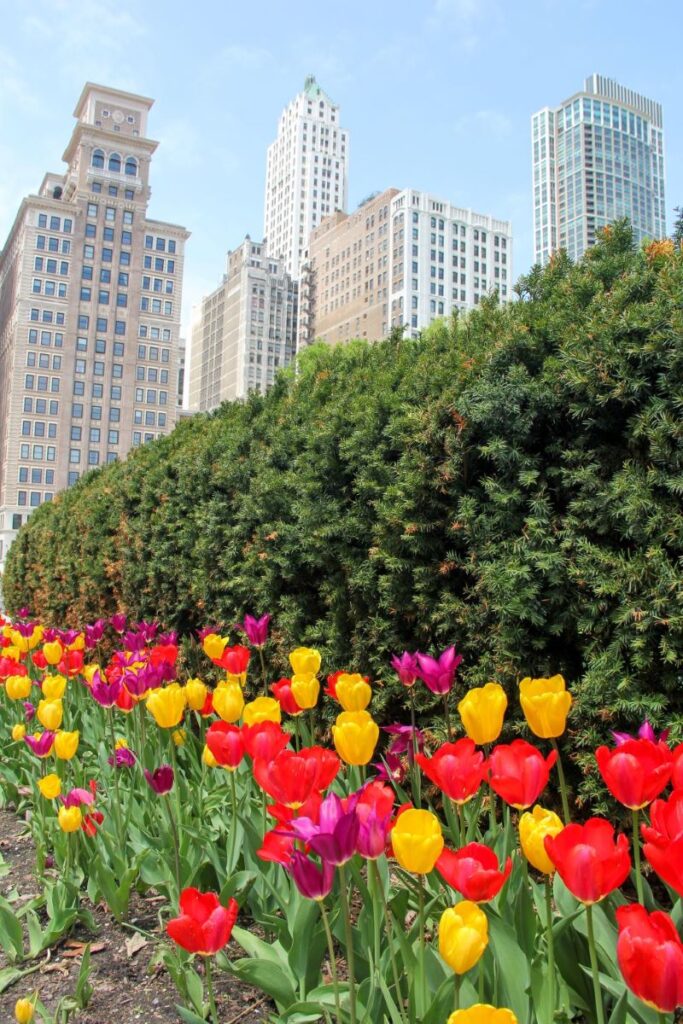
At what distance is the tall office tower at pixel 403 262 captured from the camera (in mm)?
90250

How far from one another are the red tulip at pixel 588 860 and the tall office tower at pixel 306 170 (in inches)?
5482

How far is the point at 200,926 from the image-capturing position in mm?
1271

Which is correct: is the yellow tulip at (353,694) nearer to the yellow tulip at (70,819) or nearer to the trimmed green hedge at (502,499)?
the trimmed green hedge at (502,499)

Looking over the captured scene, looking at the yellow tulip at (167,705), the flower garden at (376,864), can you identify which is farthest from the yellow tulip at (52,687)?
the yellow tulip at (167,705)

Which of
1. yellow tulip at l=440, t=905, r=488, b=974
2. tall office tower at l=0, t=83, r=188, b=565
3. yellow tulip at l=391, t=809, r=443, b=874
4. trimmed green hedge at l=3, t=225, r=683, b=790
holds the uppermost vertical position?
tall office tower at l=0, t=83, r=188, b=565

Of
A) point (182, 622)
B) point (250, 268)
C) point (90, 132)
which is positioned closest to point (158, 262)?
point (90, 132)

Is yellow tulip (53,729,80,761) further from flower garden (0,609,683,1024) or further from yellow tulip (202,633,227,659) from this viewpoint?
yellow tulip (202,633,227,659)

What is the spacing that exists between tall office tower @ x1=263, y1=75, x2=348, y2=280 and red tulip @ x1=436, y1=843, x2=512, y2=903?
13913 centimetres

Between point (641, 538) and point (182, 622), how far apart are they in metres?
4.16

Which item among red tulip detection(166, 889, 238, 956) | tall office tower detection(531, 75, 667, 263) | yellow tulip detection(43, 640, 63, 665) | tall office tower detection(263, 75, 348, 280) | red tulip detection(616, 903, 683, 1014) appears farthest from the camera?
tall office tower detection(531, 75, 667, 263)

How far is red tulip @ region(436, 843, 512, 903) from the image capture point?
1.16 m

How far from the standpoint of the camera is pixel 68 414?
79312mm

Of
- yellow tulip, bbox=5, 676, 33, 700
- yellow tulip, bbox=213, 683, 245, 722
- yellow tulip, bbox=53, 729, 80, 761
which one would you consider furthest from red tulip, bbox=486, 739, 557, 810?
yellow tulip, bbox=5, 676, 33, 700

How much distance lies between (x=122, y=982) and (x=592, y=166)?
186341mm
